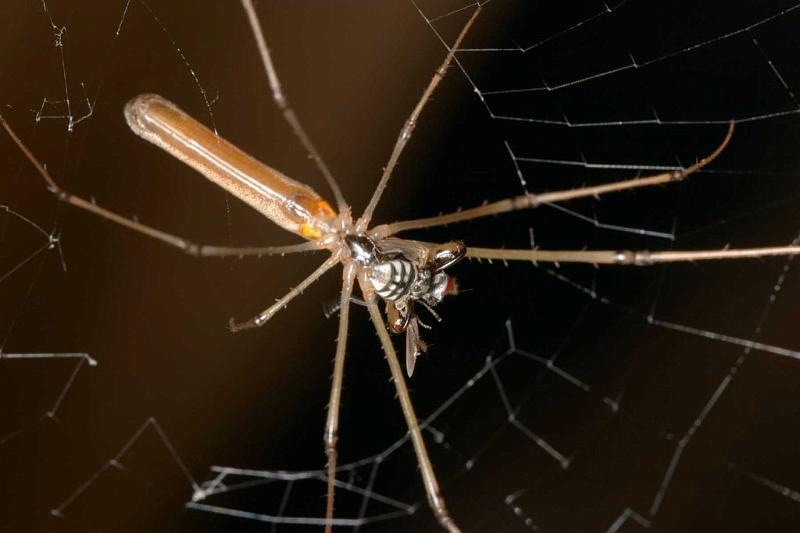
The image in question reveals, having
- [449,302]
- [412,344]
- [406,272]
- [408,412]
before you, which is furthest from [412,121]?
[449,302]

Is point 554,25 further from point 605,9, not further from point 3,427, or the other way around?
point 3,427

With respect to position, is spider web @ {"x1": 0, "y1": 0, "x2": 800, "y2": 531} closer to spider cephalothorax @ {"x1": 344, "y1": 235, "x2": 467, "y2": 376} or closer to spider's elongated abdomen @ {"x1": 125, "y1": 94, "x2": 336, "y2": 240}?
spider's elongated abdomen @ {"x1": 125, "y1": 94, "x2": 336, "y2": 240}

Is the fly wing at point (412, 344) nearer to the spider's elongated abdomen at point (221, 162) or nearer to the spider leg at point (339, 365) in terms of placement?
the spider leg at point (339, 365)

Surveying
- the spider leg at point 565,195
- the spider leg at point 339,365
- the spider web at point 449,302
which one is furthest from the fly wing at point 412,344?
the spider web at point 449,302

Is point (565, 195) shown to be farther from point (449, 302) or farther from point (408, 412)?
point (449, 302)

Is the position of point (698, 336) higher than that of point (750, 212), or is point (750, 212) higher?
point (750, 212)

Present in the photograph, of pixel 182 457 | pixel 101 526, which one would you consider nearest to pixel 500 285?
pixel 182 457

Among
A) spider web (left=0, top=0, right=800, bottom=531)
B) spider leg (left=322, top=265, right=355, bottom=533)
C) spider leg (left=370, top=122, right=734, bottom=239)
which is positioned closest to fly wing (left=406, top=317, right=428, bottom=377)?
spider leg (left=322, top=265, right=355, bottom=533)
